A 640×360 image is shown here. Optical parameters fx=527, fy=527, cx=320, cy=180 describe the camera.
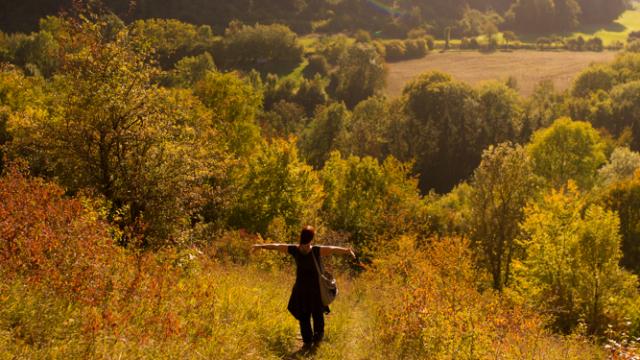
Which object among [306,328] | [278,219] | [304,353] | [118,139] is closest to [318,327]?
[306,328]

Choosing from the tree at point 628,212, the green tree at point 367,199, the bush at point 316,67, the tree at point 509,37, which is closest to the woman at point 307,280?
the green tree at point 367,199

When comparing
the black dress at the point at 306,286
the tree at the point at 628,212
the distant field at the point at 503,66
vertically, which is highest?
the black dress at the point at 306,286

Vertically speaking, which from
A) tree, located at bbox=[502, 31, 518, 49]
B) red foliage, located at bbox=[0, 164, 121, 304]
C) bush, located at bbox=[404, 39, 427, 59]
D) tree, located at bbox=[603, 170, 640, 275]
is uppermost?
tree, located at bbox=[502, 31, 518, 49]

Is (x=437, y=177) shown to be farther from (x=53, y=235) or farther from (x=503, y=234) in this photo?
(x=53, y=235)

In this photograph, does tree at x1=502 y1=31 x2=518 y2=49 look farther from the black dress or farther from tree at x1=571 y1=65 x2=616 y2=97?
the black dress

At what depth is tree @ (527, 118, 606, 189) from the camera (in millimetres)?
54781

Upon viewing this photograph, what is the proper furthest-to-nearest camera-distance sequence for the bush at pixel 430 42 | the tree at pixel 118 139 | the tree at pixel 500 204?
the bush at pixel 430 42
the tree at pixel 500 204
the tree at pixel 118 139

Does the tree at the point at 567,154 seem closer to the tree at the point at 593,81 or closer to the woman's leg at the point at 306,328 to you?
the tree at the point at 593,81

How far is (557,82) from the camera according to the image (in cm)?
10700

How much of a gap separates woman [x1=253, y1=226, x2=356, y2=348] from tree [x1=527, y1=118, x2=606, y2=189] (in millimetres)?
50165

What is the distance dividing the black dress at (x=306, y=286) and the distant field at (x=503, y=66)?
98.3 metres

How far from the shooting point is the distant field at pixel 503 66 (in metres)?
110

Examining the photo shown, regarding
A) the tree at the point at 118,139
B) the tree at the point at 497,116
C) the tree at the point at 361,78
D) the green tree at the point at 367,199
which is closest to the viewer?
the tree at the point at 118,139

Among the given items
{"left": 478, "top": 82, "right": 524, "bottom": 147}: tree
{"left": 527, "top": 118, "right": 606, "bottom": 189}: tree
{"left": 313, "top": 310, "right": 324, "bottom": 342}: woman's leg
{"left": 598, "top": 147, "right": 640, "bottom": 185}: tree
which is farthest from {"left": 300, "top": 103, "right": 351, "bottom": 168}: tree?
{"left": 313, "top": 310, "right": 324, "bottom": 342}: woman's leg
